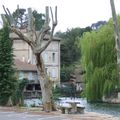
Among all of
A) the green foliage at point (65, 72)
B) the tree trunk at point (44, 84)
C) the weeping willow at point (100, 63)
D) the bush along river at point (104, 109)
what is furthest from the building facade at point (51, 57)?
the tree trunk at point (44, 84)

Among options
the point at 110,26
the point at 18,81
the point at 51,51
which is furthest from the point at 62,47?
the point at 18,81

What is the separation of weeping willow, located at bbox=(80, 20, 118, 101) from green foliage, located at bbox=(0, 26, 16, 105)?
17.7m

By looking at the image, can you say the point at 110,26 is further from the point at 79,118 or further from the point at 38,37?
the point at 79,118

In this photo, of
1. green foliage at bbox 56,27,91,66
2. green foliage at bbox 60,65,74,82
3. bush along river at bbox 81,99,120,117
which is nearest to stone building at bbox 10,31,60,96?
green foliage at bbox 60,65,74,82

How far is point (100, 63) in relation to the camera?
52906 mm

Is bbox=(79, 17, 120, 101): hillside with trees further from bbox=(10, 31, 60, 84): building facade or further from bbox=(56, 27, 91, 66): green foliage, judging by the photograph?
bbox=(56, 27, 91, 66): green foliage

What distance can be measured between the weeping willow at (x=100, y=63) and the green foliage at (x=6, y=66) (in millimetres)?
17656

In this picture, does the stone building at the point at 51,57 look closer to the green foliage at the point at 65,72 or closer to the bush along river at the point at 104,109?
the green foliage at the point at 65,72

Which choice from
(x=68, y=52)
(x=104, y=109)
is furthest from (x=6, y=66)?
(x=68, y=52)

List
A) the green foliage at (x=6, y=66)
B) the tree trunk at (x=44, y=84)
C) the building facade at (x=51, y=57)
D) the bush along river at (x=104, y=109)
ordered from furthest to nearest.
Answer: the building facade at (x=51, y=57), the bush along river at (x=104, y=109), the green foliage at (x=6, y=66), the tree trunk at (x=44, y=84)

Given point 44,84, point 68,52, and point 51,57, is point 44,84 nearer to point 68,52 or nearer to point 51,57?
point 51,57

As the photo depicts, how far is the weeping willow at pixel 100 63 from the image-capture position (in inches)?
2015

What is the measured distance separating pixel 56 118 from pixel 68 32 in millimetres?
102260

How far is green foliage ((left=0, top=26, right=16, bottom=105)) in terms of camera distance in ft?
114
